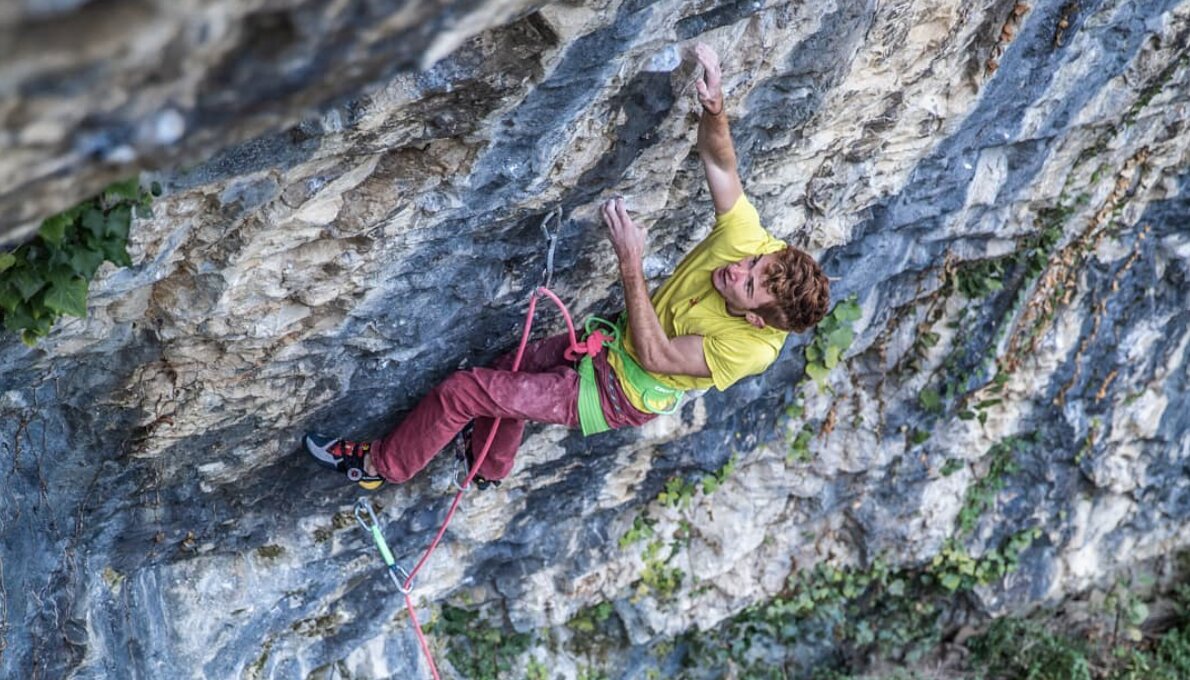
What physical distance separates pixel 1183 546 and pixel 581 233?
262 inches

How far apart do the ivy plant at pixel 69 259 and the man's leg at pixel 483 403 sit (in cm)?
152

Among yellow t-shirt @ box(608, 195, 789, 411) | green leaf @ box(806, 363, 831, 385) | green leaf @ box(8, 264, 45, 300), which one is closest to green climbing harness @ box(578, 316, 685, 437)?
yellow t-shirt @ box(608, 195, 789, 411)

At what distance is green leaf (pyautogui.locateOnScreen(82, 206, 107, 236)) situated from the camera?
2744 millimetres

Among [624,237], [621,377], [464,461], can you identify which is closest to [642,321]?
[624,237]

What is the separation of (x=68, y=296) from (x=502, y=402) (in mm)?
1676

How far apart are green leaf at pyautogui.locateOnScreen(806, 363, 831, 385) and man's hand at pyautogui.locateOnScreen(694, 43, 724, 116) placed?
2.65 metres

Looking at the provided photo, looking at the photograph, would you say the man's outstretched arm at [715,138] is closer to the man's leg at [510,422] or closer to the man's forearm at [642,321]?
the man's forearm at [642,321]

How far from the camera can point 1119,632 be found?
836 centimetres

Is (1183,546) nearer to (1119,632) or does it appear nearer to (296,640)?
(1119,632)

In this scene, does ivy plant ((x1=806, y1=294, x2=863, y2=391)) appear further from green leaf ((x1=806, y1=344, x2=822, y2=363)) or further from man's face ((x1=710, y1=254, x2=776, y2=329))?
man's face ((x1=710, y1=254, x2=776, y2=329))

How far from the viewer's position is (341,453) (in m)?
4.58

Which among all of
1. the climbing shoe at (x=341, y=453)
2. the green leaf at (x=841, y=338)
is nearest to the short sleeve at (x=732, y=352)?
the climbing shoe at (x=341, y=453)

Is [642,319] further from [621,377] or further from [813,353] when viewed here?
[813,353]

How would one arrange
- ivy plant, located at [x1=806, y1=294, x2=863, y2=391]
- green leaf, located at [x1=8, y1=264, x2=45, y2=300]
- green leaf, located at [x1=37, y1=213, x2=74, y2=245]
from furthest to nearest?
ivy plant, located at [x1=806, y1=294, x2=863, y2=391], green leaf, located at [x1=8, y1=264, x2=45, y2=300], green leaf, located at [x1=37, y1=213, x2=74, y2=245]
